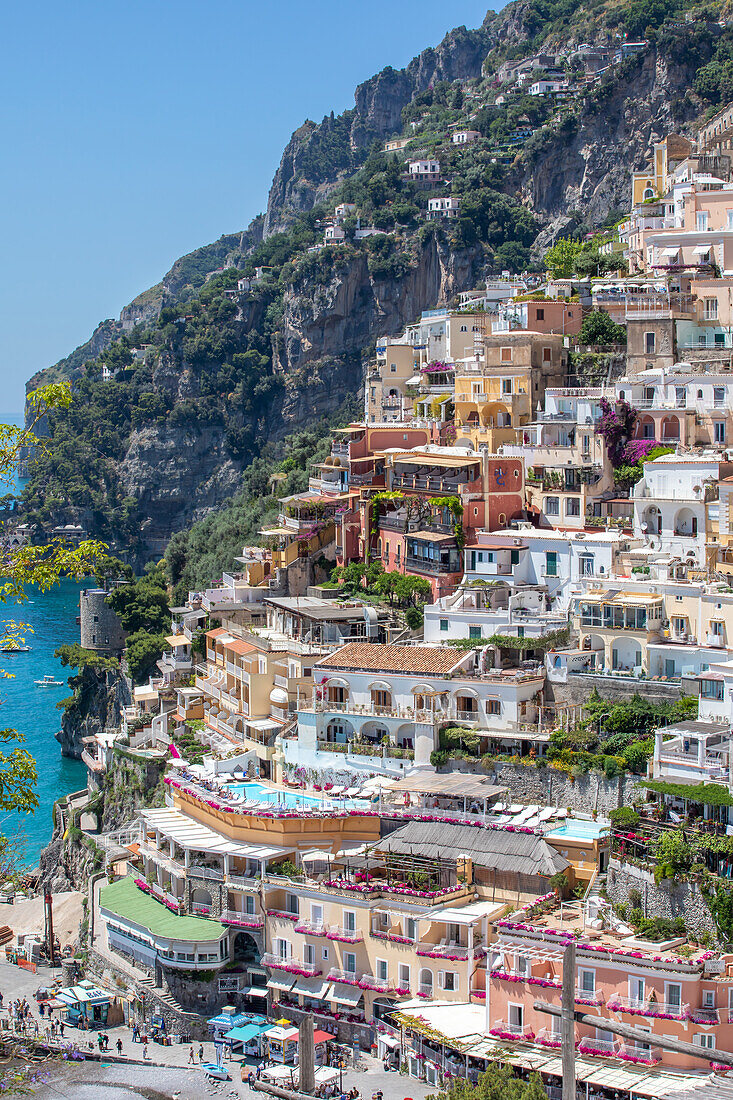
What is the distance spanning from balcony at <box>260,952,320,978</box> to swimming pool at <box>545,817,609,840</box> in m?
5.41

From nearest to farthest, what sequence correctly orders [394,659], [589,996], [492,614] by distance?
[589,996]
[394,659]
[492,614]

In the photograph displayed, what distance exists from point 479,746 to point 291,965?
669cm

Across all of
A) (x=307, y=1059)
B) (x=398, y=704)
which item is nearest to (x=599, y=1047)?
(x=307, y=1059)

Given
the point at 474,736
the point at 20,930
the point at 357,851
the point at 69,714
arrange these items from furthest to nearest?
the point at 69,714
the point at 20,930
the point at 474,736
the point at 357,851

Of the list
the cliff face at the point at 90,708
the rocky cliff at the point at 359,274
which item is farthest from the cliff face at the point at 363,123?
the cliff face at the point at 90,708

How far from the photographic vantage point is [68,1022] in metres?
30.7

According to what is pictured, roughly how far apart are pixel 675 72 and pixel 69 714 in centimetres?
5108

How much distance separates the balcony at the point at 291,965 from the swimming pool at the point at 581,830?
5.41 meters

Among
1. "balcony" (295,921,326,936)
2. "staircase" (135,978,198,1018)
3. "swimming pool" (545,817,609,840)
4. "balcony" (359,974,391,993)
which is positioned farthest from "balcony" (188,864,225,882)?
"swimming pool" (545,817,609,840)

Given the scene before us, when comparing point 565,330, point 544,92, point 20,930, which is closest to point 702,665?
point 565,330

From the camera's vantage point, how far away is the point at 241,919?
30344 mm

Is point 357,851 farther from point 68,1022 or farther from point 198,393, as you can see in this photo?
point 198,393

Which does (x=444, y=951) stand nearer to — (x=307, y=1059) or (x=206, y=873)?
(x=307, y=1059)

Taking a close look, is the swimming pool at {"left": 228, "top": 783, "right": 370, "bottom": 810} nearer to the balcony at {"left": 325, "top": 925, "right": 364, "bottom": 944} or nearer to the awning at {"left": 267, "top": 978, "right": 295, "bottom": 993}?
the balcony at {"left": 325, "top": 925, "right": 364, "bottom": 944}
